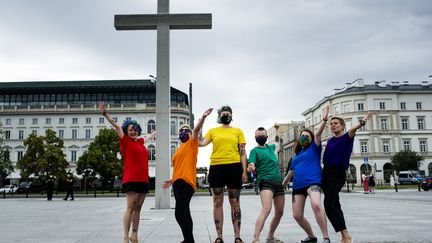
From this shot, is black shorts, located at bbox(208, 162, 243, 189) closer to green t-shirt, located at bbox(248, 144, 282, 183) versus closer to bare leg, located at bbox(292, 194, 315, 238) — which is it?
green t-shirt, located at bbox(248, 144, 282, 183)

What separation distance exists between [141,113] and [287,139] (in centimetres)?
6132

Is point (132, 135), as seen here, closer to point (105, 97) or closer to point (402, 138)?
point (105, 97)

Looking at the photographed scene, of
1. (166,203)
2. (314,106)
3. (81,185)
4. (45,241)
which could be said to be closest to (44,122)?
(81,185)

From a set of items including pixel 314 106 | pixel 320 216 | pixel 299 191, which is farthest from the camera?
pixel 314 106

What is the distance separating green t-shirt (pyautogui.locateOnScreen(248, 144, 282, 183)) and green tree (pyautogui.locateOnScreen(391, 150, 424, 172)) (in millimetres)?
69448

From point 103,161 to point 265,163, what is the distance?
180 ft

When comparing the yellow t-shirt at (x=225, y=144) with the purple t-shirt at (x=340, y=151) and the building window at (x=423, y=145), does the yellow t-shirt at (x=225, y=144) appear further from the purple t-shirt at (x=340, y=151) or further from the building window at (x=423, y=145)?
the building window at (x=423, y=145)

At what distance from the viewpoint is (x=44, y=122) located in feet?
245

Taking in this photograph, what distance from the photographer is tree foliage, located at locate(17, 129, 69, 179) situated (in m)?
57.7

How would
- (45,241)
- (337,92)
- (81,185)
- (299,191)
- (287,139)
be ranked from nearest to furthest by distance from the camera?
(299,191) → (45,241) → (81,185) → (337,92) → (287,139)

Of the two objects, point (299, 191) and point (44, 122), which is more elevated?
point (44, 122)

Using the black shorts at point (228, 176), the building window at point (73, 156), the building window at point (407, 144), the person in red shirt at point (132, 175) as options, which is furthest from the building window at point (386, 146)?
the person in red shirt at point (132, 175)

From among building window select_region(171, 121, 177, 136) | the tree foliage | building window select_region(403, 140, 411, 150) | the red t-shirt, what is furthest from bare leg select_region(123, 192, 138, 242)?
building window select_region(403, 140, 411, 150)

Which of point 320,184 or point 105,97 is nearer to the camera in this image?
point 320,184
